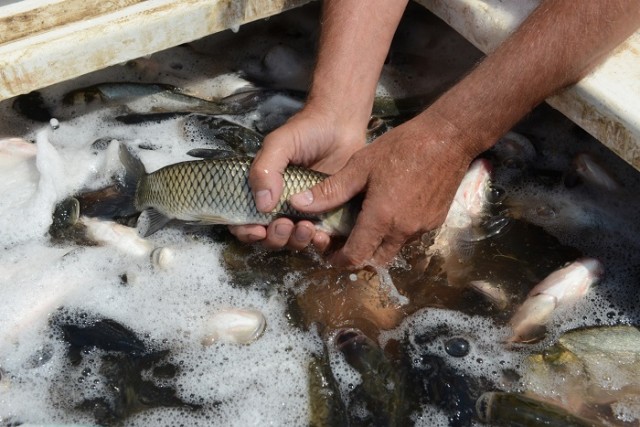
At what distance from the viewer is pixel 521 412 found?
2.58 metres

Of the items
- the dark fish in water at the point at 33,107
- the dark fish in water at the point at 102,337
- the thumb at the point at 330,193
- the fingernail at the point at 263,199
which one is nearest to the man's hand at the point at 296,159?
the fingernail at the point at 263,199

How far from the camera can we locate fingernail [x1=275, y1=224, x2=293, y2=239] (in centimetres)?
289

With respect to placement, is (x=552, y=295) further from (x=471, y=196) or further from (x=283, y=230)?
(x=283, y=230)

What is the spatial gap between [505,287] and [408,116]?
48.8 inches

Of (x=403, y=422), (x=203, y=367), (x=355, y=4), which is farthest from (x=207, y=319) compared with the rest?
(x=355, y=4)

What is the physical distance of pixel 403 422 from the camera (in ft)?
8.82

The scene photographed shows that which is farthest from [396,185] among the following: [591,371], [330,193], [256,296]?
[591,371]

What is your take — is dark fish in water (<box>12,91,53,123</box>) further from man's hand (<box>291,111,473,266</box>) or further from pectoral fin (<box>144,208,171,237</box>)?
man's hand (<box>291,111,473,266</box>)

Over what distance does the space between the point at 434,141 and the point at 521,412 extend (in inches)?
45.2

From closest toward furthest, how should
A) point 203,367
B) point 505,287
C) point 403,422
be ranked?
point 403,422 < point 203,367 < point 505,287

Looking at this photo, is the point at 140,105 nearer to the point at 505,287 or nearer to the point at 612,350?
the point at 505,287

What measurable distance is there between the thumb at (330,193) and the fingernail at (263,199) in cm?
10

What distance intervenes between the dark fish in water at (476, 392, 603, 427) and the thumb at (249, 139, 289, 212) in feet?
3.91

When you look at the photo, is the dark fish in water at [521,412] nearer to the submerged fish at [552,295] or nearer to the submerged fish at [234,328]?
the submerged fish at [552,295]
